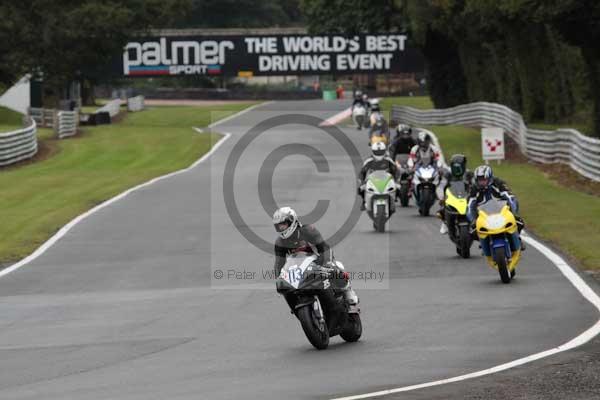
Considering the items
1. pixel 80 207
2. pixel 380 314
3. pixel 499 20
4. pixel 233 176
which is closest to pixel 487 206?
pixel 380 314

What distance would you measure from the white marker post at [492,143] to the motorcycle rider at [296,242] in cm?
2821

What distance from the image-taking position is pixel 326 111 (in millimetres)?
79375

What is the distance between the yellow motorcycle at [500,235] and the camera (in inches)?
696

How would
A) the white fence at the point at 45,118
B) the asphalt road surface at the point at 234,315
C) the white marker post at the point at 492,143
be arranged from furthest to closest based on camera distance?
1. the white fence at the point at 45,118
2. the white marker post at the point at 492,143
3. the asphalt road surface at the point at 234,315

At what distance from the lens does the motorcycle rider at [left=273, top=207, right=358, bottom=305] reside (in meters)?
13.1

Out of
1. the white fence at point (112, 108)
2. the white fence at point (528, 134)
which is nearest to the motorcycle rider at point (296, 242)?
the white fence at point (528, 134)

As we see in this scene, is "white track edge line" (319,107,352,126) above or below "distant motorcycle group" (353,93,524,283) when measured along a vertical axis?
below

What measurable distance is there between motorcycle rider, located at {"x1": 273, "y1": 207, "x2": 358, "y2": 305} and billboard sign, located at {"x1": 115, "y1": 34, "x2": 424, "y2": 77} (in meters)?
71.5

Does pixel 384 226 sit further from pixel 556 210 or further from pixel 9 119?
pixel 9 119

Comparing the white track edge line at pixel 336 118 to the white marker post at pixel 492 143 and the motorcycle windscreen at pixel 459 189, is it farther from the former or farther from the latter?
the motorcycle windscreen at pixel 459 189

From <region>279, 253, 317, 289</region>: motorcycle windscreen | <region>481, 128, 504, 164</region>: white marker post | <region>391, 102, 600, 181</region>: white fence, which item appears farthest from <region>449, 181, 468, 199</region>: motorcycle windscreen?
<region>481, 128, 504, 164</region>: white marker post

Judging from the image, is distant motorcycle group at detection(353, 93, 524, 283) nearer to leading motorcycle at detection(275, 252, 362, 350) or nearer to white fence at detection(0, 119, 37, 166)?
leading motorcycle at detection(275, 252, 362, 350)

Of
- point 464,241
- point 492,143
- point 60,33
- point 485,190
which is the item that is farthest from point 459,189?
point 60,33

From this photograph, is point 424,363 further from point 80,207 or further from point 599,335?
point 80,207
